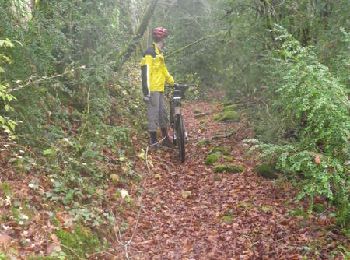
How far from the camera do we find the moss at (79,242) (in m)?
4.71

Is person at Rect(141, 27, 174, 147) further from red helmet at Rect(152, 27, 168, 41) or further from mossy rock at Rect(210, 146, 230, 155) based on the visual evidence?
mossy rock at Rect(210, 146, 230, 155)

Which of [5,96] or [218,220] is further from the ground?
[5,96]

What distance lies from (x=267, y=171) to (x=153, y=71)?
314 cm

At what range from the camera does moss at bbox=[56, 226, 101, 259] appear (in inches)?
185

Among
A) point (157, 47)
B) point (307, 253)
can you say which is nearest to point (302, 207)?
point (307, 253)

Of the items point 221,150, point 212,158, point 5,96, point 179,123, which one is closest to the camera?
point 5,96

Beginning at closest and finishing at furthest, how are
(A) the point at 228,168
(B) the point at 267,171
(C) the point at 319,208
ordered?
(C) the point at 319,208
(B) the point at 267,171
(A) the point at 228,168

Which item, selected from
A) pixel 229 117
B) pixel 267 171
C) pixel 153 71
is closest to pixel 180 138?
pixel 153 71

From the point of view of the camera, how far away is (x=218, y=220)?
630 cm

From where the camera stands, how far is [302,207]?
6.28m

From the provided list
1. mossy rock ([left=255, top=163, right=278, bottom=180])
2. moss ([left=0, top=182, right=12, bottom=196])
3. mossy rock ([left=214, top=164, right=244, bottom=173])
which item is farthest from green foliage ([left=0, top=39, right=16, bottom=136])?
mossy rock ([left=255, top=163, right=278, bottom=180])

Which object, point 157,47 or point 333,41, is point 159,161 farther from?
point 333,41

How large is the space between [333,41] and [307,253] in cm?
353

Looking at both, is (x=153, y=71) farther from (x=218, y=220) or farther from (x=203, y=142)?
(x=218, y=220)
